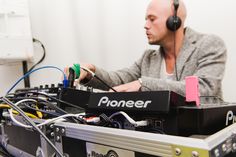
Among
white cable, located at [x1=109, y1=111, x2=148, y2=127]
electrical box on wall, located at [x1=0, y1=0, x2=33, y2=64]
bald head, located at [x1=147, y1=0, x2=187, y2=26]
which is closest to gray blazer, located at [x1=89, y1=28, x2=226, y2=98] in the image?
bald head, located at [x1=147, y1=0, x2=187, y2=26]

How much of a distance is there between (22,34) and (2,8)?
196 millimetres

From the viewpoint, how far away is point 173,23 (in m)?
1.29

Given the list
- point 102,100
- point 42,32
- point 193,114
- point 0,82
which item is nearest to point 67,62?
point 42,32

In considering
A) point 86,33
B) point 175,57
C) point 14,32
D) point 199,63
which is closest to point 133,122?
point 199,63

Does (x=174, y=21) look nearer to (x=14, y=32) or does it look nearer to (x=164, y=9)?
(x=164, y=9)

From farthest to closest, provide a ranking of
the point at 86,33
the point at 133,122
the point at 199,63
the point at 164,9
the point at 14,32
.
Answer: the point at 86,33
the point at 14,32
the point at 164,9
the point at 199,63
the point at 133,122

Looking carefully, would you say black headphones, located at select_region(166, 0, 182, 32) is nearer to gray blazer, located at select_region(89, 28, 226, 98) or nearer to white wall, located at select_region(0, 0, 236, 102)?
gray blazer, located at select_region(89, 28, 226, 98)

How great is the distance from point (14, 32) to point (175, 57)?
3.41 feet

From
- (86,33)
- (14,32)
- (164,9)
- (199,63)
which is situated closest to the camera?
(199,63)

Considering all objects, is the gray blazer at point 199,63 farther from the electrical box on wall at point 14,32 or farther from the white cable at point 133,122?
the electrical box on wall at point 14,32

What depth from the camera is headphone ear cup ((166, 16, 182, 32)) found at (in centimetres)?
129

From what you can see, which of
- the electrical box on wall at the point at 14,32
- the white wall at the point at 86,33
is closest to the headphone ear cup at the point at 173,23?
the white wall at the point at 86,33

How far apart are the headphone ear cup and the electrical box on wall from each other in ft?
3.12

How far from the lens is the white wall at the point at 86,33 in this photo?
183 centimetres
